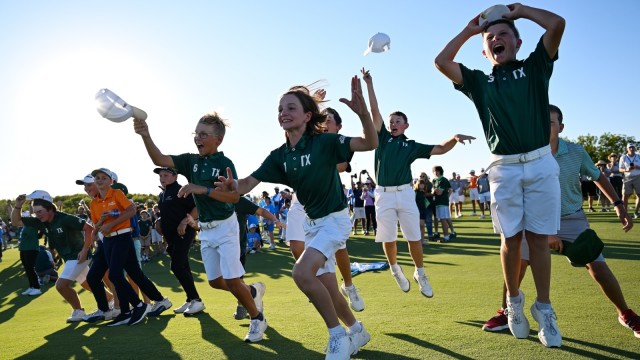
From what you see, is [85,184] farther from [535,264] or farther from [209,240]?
[535,264]

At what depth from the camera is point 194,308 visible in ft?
23.1

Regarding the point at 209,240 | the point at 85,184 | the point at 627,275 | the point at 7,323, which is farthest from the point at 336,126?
the point at 7,323

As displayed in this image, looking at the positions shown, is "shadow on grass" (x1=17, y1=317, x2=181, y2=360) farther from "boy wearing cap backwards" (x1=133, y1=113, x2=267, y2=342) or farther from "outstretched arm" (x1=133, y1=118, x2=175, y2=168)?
"outstretched arm" (x1=133, y1=118, x2=175, y2=168)

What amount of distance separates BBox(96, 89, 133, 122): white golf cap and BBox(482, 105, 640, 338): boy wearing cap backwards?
3.90 metres

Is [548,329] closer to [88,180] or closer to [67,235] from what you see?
[88,180]

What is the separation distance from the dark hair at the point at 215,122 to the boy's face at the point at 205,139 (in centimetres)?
4

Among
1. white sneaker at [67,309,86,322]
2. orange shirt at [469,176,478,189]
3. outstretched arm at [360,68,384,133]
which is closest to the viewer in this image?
outstretched arm at [360,68,384,133]

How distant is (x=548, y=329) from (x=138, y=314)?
5.41 metres

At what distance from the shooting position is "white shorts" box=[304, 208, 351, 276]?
4027mm

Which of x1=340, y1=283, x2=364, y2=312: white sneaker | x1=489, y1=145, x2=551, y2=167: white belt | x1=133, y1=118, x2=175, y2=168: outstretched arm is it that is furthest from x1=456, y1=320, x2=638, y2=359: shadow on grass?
x1=133, y1=118, x2=175, y2=168: outstretched arm

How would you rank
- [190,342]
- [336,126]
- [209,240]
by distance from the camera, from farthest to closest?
[336,126]
[209,240]
[190,342]

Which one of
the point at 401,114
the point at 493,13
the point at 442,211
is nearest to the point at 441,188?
the point at 442,211

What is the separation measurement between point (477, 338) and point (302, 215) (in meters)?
2.92

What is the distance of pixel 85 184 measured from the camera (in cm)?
794
